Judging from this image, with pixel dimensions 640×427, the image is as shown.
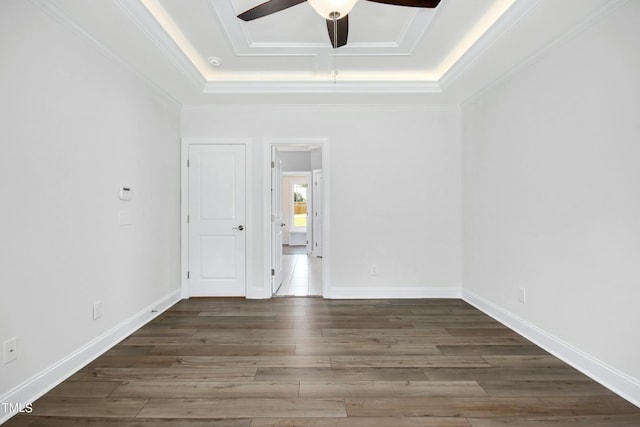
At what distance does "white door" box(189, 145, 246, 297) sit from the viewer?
3895 mm

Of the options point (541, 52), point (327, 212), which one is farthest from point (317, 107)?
point (541, 52)

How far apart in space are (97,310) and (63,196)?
952 mm

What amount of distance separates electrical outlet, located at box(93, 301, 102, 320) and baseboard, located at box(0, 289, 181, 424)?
0.58 ft

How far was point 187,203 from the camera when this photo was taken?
12.7 feet

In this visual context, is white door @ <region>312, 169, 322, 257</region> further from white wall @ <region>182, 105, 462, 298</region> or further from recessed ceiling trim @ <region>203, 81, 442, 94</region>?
recessed ceiling trim @ <region>203, 81, 442, 94</region>

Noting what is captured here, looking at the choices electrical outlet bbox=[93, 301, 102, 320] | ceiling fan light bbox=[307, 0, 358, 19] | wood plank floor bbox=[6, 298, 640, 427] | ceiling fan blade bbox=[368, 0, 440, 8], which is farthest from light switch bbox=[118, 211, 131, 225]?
ceiling fan blade bbox=[368, 0, 440, 8]

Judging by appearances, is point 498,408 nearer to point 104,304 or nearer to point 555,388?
point 555,388

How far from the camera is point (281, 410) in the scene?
5.76ft

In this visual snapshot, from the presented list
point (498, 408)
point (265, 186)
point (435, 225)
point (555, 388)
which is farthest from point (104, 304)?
point (435, 225)

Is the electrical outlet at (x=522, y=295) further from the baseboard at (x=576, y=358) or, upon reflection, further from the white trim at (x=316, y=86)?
the white trim at (x=316, y=86)

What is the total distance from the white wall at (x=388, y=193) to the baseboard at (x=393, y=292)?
1 cm

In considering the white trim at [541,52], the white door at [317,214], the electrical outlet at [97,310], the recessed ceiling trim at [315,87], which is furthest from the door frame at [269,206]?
the white door at [317,214]

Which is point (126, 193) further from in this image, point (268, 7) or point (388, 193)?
point (388, 193)

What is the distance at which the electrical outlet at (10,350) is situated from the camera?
169cm
